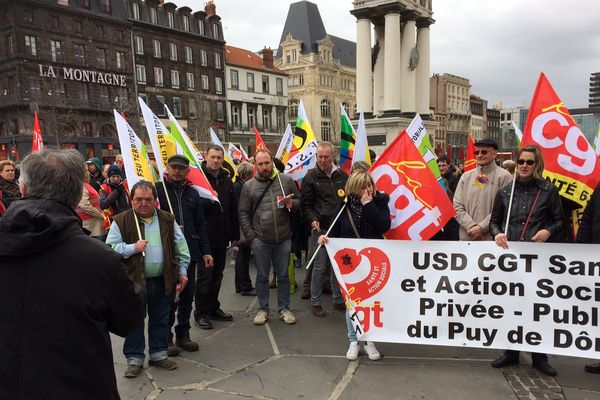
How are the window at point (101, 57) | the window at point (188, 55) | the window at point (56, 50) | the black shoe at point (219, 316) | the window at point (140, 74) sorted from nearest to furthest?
the black shoe at point (219, 316) < the window at point (56, 50) < the window at point (101, 57) < the window at point (140, 74) < the window at point (188, 55)

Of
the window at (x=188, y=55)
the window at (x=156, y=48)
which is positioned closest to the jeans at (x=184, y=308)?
the window at (x=156, y=48)

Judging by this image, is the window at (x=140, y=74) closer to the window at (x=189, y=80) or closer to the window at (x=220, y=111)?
the window at (x=189, y=80)

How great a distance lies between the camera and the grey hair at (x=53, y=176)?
1.94m

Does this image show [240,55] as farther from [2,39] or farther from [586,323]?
[586,323]

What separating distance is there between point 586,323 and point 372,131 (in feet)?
71.2

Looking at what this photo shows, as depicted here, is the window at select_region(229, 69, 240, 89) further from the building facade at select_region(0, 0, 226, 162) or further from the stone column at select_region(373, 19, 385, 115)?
the stone column at select_region(373, 19, 385, 115)

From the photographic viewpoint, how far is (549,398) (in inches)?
143

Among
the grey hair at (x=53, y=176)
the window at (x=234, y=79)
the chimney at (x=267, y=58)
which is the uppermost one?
the chimney at (x=267, y=58)

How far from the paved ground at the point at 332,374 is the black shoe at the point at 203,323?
0.82 ft

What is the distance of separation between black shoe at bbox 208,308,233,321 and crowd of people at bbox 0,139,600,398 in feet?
0.04

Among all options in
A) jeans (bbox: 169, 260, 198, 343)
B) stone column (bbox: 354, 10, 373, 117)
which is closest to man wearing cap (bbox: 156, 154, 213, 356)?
jeans (bbox: 169, 260, 198, 343)

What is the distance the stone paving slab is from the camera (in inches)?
152

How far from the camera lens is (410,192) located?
4824 millimetres

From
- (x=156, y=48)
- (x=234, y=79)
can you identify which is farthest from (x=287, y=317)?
(x=234, y=79)
